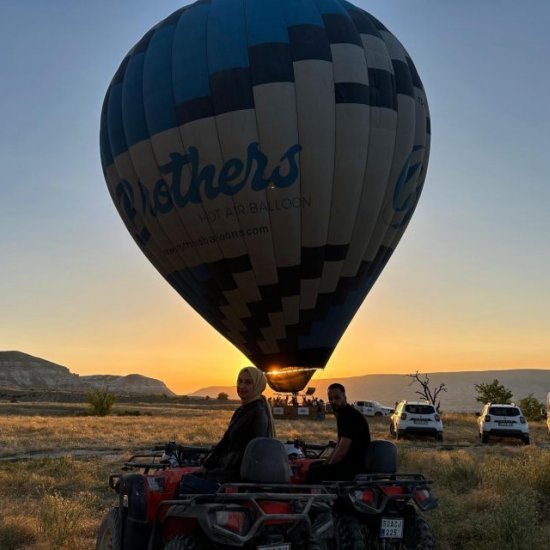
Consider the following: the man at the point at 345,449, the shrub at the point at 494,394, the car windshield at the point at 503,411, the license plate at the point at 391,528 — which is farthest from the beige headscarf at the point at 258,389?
the shrub at the point at 494,394

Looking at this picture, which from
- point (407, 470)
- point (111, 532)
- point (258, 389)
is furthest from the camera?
point (407, 470)

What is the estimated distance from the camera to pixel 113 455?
65.9ft

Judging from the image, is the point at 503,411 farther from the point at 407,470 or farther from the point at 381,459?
the point at 381,459

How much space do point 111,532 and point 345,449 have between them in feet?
7.66

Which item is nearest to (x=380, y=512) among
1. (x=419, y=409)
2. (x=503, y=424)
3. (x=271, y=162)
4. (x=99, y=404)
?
(x=271, y=162)

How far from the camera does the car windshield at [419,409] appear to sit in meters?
27.3

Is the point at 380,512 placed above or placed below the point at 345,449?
below

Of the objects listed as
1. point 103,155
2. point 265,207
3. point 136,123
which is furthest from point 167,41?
point 265,207

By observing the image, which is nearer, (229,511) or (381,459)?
(229,511)

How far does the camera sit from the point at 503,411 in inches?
1053

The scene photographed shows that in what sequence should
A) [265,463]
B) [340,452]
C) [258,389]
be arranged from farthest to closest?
[340,452] < [258,389] < [265,463]

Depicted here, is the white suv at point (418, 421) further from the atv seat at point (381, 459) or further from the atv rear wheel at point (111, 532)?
the atv rear wheel at point (111, 532)

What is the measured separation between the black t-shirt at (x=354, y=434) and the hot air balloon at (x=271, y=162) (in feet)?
42.2

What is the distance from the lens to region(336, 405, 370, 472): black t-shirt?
21.9 feet
